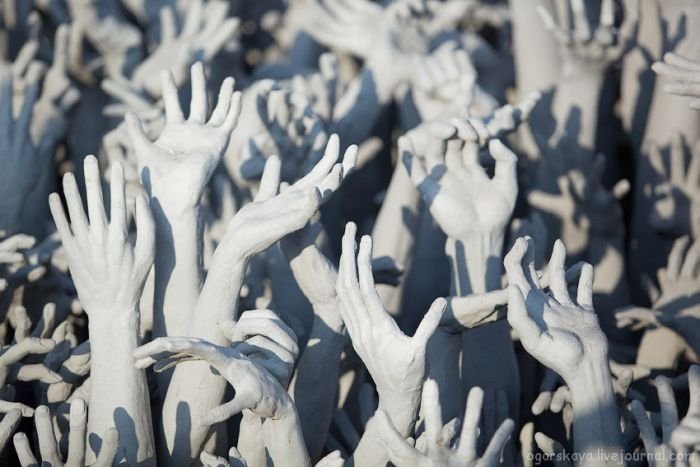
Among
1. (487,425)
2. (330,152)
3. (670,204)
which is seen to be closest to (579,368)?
(487,425)

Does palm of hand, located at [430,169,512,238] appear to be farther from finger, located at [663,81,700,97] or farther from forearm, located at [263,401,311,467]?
forearm, located at [263,401,311,467]

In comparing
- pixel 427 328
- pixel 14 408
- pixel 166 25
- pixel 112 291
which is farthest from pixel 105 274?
pixel 166 25

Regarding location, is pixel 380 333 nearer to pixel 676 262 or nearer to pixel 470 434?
pixel 470 434

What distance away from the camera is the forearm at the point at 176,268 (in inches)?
54.9

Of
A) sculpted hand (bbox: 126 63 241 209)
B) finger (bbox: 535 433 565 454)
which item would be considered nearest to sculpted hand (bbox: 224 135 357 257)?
sculpted hand (bbox: 126 63 241 209)

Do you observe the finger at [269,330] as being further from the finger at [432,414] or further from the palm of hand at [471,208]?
the palm of hand at [471,208]

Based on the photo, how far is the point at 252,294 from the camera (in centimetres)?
163

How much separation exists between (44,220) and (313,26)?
0.76 m

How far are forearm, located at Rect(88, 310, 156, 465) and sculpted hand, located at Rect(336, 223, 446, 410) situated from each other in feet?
0.99

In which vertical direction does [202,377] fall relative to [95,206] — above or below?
below

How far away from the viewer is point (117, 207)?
1.29 m

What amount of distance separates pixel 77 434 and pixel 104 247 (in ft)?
0.81

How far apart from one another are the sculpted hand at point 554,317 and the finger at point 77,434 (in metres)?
0.56

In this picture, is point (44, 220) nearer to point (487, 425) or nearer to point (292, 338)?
point (292, 338)
